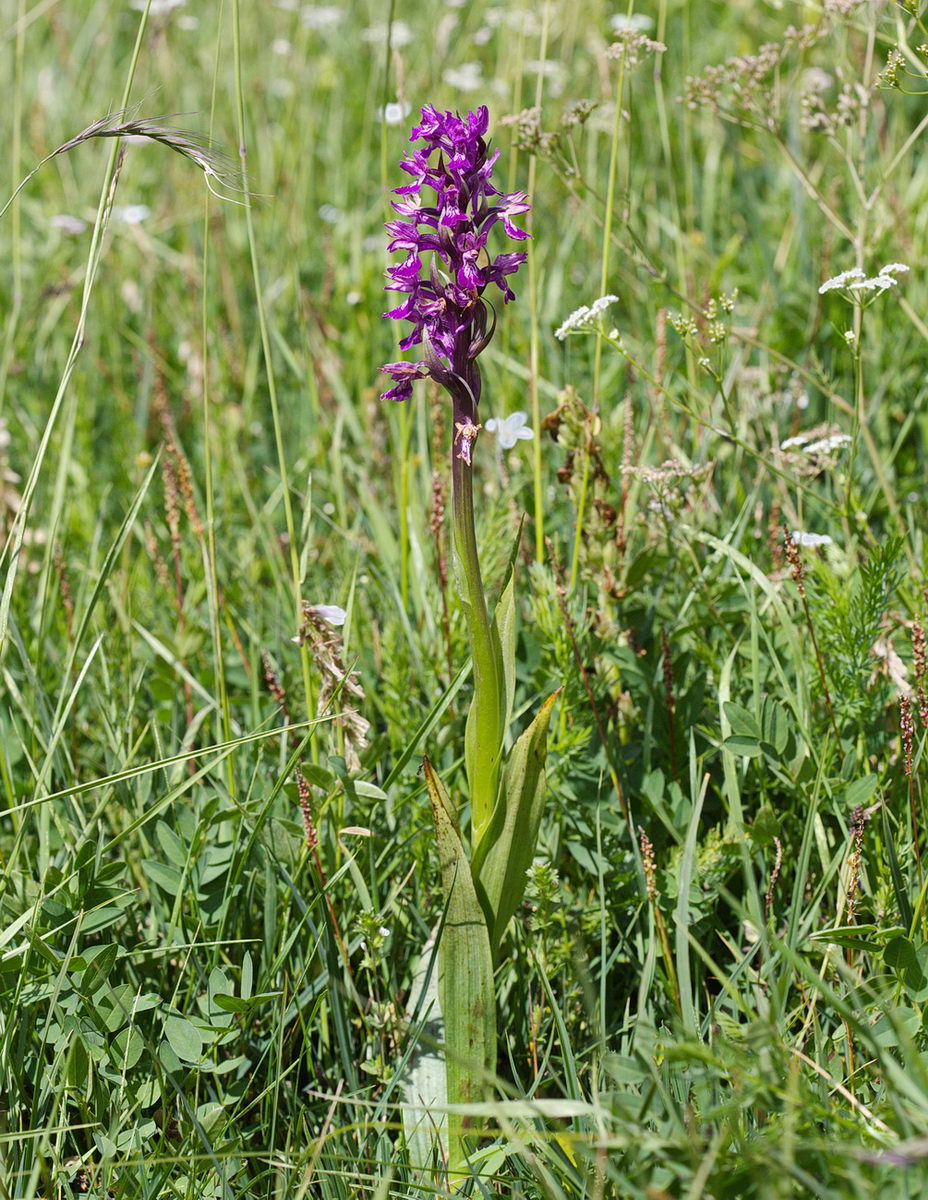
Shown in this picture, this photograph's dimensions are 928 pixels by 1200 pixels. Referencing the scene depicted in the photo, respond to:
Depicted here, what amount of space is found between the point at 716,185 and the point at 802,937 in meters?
3.06

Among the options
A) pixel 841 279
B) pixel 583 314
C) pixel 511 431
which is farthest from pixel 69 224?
pixel 841 279

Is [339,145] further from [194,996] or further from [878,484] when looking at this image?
[194,996]

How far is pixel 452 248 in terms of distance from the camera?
1329 mm

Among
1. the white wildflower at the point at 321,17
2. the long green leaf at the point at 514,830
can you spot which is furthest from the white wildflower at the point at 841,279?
the white wildflower at the point at 321,17

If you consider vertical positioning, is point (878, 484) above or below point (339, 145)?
below

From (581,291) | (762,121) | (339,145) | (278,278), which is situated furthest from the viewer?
(339,145)

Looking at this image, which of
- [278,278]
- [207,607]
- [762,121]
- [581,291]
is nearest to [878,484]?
[762,121]

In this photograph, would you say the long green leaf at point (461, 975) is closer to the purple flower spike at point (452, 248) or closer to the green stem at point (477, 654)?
the green stem at point (477, 654)

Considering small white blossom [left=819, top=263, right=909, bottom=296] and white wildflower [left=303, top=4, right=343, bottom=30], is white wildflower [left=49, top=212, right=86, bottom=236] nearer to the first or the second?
white wildflower [left=303, top=4, right=343, bottom=30]

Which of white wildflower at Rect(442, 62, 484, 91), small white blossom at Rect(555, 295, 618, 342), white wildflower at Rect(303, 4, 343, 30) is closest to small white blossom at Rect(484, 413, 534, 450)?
small white blossom at Rect(555, 295, 618, 342)

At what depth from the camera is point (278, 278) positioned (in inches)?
144

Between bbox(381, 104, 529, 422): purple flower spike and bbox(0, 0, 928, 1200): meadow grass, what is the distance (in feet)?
1.02

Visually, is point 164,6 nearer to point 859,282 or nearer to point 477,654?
point 859,282

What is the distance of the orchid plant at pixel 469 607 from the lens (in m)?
1.31
